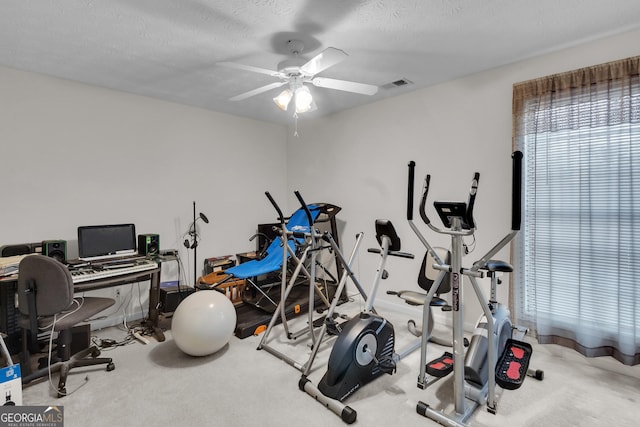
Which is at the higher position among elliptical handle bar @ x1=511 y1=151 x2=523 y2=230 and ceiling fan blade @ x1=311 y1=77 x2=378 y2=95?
ceiling fan blade @ x1=311 y1=77 x2=378 y2=95

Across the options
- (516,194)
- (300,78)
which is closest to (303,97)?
(300,78)

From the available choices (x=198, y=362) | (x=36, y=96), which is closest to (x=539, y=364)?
(x=198, y=362)

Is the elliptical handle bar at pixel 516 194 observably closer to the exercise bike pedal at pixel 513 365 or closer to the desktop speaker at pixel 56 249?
the exercise bike pedal at pixel 513 365

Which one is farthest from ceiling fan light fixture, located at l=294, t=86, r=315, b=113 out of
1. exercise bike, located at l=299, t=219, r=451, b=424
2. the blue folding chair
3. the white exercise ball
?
the white exercise ball

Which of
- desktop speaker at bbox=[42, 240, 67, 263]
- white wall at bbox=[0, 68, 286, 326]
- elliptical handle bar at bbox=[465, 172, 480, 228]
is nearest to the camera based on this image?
elliptical handle bar at bbox=[465, 172, 480, 228]

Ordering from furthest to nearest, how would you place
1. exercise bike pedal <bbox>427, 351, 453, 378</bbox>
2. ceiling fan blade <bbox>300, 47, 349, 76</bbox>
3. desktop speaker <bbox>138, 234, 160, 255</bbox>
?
desktop speaker <bbox>138, 234, 160, 255</bbox>
exercise bike pedal <bbox>427, 351, 453, 378</bbox>
ceiling fan blade <bbox>300, 47, 349, 76</bbox>

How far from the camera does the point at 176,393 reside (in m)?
2.31

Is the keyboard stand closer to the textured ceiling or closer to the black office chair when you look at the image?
the black office chair

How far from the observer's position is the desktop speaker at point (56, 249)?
2949 mm

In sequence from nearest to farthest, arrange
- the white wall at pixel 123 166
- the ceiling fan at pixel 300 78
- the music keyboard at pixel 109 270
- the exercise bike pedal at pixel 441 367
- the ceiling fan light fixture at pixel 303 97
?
the exercise bike pedal at pixel 441 367 < the ceiling fan at pixel 300 78 < the ceiling fan light fixture at pixel 303 97 < the music keyboard at pixel 109 270 < the white wall at pixel 123 166

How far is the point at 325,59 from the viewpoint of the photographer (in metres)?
2.15

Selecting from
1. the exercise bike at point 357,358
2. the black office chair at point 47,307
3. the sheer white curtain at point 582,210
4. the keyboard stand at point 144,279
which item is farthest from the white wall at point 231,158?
the exercise bike at point 357,358

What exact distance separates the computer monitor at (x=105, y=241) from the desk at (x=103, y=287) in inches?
17.4

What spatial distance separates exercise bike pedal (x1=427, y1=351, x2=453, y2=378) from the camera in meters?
2.15
